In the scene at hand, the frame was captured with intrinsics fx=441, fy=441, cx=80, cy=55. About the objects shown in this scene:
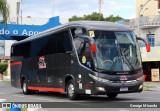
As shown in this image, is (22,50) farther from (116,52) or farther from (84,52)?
(116,52)

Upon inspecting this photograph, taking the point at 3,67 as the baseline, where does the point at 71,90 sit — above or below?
below

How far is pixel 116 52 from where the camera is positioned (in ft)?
60.8

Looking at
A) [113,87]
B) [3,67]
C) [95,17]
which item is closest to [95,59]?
[113,87]

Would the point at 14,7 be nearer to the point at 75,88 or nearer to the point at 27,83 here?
the point at 27,83

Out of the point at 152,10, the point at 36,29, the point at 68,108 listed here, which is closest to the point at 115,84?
the point at 68,108

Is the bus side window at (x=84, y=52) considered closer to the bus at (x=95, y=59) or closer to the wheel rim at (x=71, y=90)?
the bus at (x=95, y=59)

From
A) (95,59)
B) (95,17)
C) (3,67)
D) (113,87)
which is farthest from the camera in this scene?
(95,17)

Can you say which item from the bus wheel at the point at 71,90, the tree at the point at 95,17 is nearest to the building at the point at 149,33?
the bus wheel at the point at 71,90

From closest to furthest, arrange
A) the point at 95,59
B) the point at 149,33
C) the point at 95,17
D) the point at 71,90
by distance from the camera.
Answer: the point at 95,59 < the point at 71,90 < the point at 149,33 < the point at 95,17

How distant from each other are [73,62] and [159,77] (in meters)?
27.3

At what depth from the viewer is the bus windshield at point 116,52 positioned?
1823cm

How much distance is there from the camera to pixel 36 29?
42.7 metres

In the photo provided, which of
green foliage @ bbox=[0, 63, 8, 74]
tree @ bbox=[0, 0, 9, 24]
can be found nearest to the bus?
tree @ bbox=[0, 0, 9, 24]

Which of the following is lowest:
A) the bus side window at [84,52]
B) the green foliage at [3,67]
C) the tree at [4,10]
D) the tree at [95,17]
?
the green foliage at [3,67]
